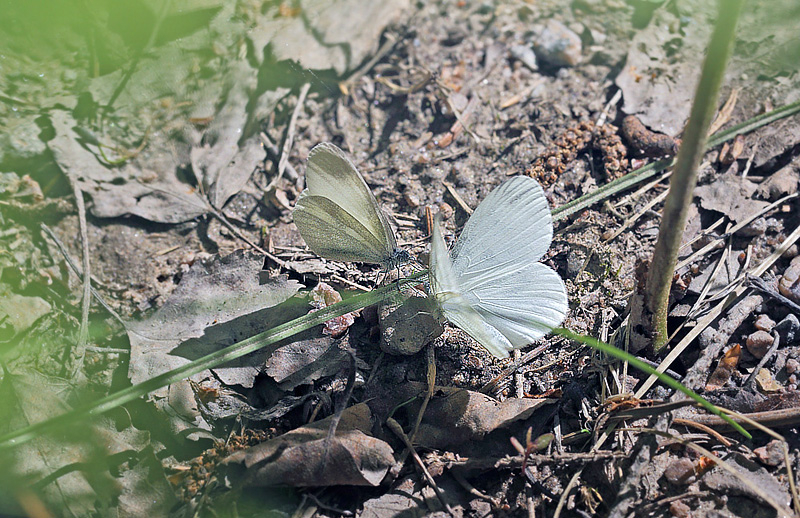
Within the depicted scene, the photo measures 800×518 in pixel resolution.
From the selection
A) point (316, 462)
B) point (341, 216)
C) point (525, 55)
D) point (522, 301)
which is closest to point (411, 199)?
point (341, 216)

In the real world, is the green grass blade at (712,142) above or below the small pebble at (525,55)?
below

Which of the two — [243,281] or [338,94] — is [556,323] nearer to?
[243,281]

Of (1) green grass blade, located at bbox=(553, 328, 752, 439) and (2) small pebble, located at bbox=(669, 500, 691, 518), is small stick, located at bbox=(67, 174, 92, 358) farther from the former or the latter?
(2) small pebble, located at bbox=(669, 500, 691, 518)

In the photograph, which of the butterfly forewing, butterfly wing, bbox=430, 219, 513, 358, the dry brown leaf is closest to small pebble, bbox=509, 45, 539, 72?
the butterfly forewing

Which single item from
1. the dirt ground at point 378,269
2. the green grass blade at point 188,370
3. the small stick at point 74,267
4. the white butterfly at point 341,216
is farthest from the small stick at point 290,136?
the green grass blade at point 188,370

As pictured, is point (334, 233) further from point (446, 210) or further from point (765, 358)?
point (765, 358)

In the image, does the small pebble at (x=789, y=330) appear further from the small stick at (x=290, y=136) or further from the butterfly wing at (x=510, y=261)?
the small stick at (x=290, y=136)
